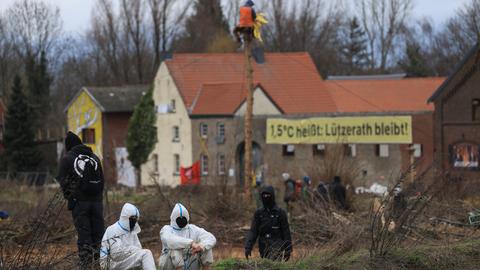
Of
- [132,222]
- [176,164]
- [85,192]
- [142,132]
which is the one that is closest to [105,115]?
[142,132]

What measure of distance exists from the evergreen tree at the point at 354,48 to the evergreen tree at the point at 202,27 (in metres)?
13.7

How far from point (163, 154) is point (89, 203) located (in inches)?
1851

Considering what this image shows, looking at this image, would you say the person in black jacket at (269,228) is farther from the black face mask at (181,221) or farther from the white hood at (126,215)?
the white hood at (126,215)

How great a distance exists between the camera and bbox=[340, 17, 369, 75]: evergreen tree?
9288 cm

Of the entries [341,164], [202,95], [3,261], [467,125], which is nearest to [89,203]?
[3,261]

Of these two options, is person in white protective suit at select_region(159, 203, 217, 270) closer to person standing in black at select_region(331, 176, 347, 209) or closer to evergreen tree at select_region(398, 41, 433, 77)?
person standing in black at select_region(331, 176, 347, 209)

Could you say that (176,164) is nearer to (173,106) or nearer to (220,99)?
(173,106)

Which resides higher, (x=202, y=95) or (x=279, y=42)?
(x=279, y=42)

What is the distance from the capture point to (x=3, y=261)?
350 inches

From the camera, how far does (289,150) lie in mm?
48281

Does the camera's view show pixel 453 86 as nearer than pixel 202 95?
Yes

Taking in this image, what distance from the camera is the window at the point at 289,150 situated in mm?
47956

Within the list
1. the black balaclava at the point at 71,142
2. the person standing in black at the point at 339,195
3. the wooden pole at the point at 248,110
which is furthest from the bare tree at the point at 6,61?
the black balaclava at the point at 71,142

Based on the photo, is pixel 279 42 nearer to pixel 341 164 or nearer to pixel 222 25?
Answer: pixel 222 25
